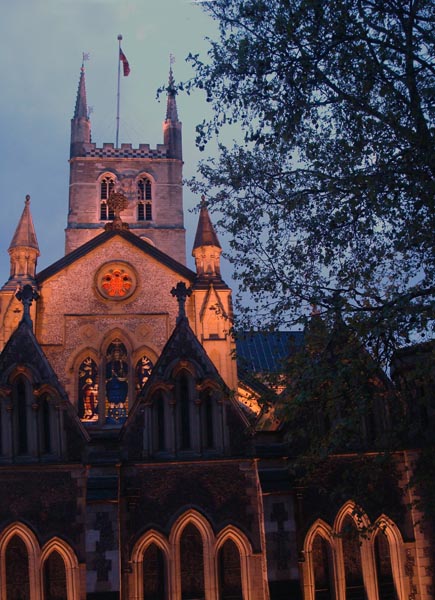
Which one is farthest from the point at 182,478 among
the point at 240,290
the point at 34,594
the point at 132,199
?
the point at 132,199

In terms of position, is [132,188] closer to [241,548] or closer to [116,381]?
[116,381]

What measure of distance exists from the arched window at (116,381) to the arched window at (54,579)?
22.6 feet

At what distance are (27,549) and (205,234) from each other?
12836 millimetres

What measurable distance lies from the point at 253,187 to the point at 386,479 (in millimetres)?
8129

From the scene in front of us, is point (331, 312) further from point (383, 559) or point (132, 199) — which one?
point (132, 199)

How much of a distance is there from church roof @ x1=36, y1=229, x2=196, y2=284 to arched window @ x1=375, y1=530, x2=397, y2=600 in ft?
34.7

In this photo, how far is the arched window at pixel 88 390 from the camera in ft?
76.3

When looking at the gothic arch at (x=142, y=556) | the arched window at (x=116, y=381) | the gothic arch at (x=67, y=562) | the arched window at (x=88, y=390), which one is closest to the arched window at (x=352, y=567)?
the gothic arch at (x=142, y=556)

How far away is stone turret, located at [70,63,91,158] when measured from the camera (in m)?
56.0

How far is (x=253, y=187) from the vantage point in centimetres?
1380

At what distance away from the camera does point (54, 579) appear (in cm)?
1658

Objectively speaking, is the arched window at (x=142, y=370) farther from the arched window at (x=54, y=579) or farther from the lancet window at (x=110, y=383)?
the arched window at (x=54, y=579)

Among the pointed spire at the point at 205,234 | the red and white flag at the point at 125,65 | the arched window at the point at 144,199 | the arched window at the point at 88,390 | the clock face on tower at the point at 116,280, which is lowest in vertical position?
the arched window at the point at 88,390

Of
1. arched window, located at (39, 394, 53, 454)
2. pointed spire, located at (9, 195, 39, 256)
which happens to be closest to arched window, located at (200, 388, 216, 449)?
arched window, located at (39, 394, 53, 454)
